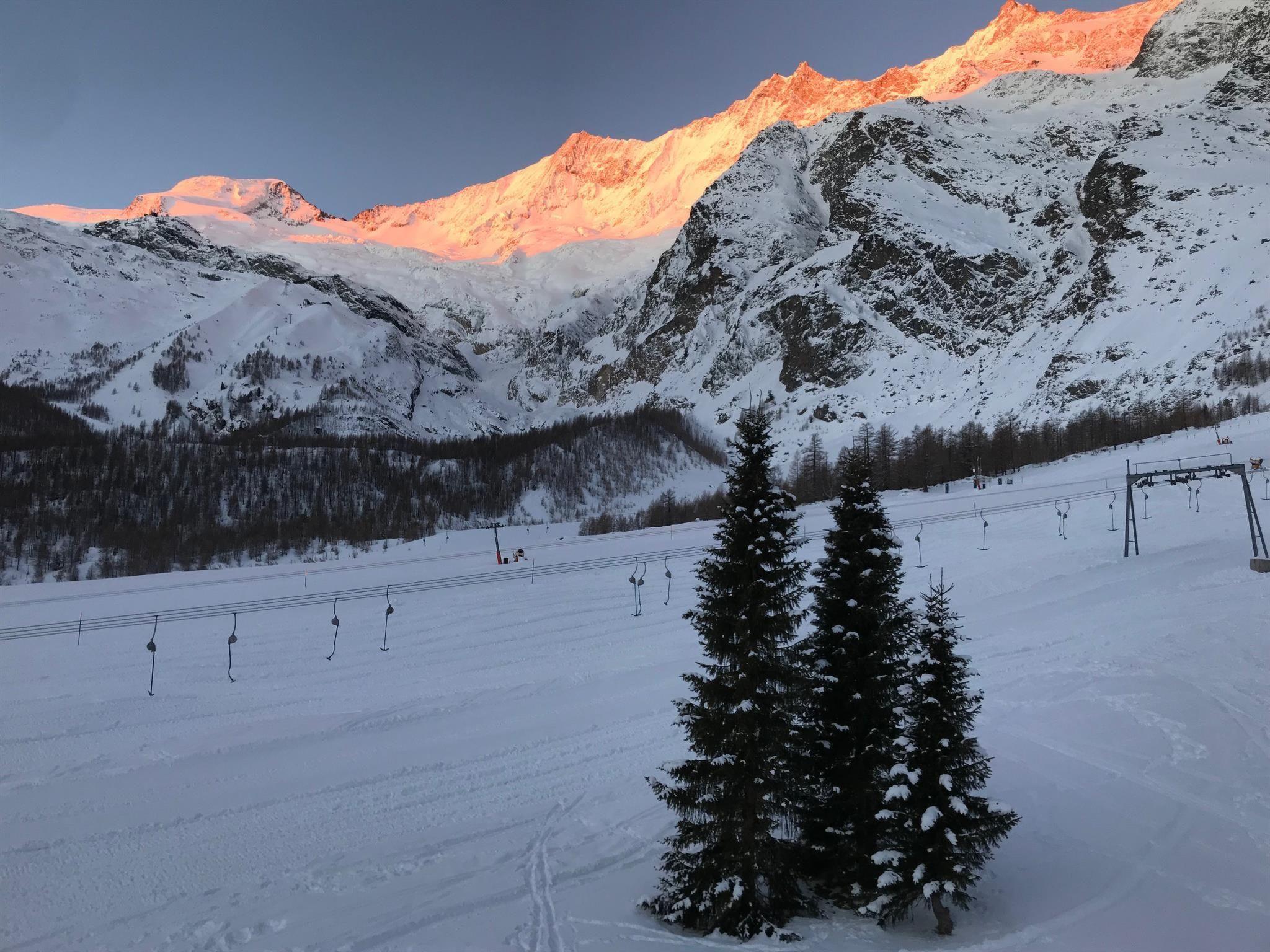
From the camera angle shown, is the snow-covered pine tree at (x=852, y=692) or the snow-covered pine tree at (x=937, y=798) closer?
the snow-covered pine tree at (x=937, y=798)

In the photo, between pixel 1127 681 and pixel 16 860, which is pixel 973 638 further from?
pixel 16 860

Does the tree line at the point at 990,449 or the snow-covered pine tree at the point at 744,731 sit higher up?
the tree line at the point at 990,449

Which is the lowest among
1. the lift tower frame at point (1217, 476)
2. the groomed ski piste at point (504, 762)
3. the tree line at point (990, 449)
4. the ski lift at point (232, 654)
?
the groomed ski piste at point (504, 762)

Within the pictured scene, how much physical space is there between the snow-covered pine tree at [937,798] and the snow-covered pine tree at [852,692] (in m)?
0.79

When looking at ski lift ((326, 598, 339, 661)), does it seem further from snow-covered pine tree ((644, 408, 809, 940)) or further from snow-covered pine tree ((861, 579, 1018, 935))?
snow-covered pine tree ((861, 579, 1018, 935))

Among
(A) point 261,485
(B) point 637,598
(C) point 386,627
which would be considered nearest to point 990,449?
(B) point 637,598

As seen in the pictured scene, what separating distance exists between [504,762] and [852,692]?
9.21m

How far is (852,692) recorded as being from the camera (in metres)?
12.2

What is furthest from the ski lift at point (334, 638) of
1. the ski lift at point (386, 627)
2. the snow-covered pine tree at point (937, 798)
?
the snow-covered pine tree at point (937, 798)

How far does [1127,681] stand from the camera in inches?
818

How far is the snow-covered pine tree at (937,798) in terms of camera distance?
34.0 feet

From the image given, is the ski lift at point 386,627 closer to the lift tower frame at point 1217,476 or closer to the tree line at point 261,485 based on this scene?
the lift tower frame at point 1217,476

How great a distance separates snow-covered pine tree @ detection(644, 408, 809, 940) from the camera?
446 inches

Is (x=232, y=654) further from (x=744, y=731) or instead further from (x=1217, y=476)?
(x=1217, y=476)
